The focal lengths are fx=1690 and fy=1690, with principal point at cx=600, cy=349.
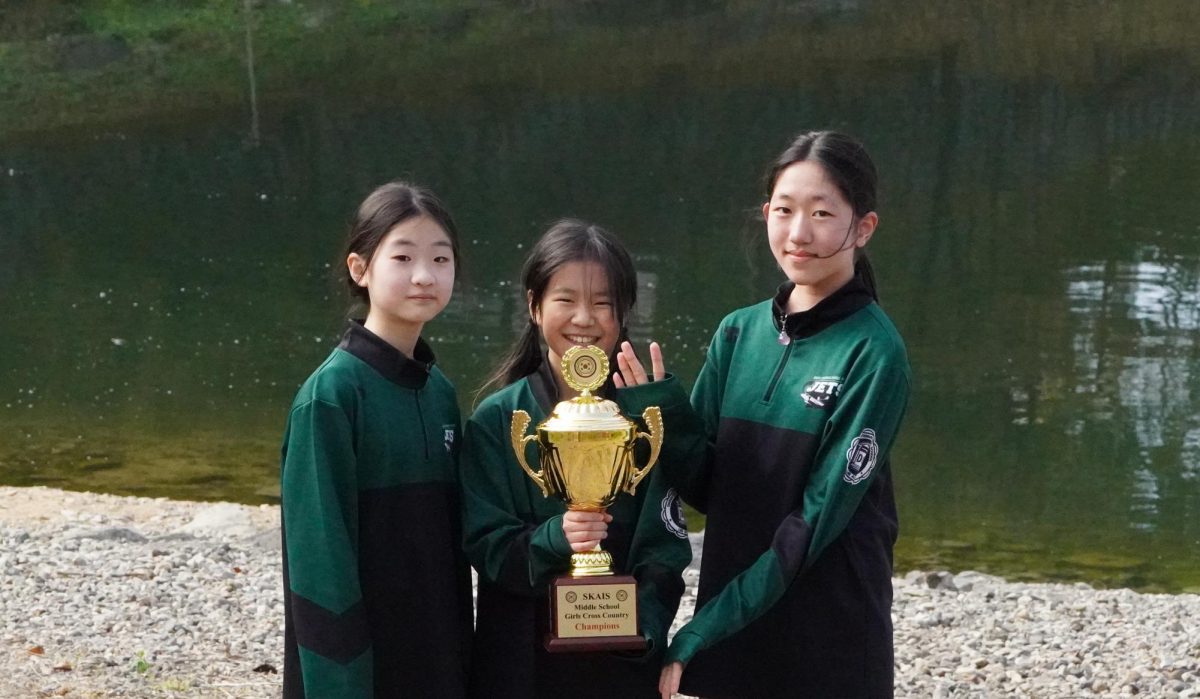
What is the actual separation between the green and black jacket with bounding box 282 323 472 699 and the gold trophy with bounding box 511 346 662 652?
214mm

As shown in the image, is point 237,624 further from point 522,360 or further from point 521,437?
point 521,437

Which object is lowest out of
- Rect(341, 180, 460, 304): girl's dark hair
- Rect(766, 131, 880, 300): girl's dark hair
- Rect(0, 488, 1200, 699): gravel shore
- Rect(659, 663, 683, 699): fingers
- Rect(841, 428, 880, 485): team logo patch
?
Rect(0, 488, 1200, 699): gravel shore

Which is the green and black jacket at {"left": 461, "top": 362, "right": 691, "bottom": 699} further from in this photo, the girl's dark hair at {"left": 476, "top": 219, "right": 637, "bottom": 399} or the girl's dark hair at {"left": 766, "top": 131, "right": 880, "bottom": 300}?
the girl's dark hair at {"left": 766, "top": 131, "right": 880, "bottom": 300}

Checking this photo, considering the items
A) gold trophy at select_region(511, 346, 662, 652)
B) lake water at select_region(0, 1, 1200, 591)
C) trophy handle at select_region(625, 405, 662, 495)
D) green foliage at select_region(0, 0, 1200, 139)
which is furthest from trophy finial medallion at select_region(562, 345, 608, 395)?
green foliage at select_region(0, 0, 1200, 139)

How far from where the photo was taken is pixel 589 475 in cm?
327

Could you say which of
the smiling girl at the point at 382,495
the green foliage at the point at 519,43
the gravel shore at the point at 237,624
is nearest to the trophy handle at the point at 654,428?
the smiling girl at the point at 382,495

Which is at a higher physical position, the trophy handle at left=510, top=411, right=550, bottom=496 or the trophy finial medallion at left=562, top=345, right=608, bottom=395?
the trophy finial medallion at left=562, top=345, right=608, bottom=395

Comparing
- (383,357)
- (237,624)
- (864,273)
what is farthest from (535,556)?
(237,624)

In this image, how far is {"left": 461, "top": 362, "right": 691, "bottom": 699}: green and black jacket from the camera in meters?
3.33

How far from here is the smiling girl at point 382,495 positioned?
3.22 metres

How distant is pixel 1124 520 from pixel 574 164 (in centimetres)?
1432

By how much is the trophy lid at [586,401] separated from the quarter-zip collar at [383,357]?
0.95 ft

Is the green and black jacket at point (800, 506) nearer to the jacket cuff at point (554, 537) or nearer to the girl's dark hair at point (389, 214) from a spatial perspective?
the jacket cuff at point (554, 537)

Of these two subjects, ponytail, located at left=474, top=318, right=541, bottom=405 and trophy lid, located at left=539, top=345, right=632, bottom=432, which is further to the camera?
ponytail, located at left=474, top=318, right=541, bottom=405
